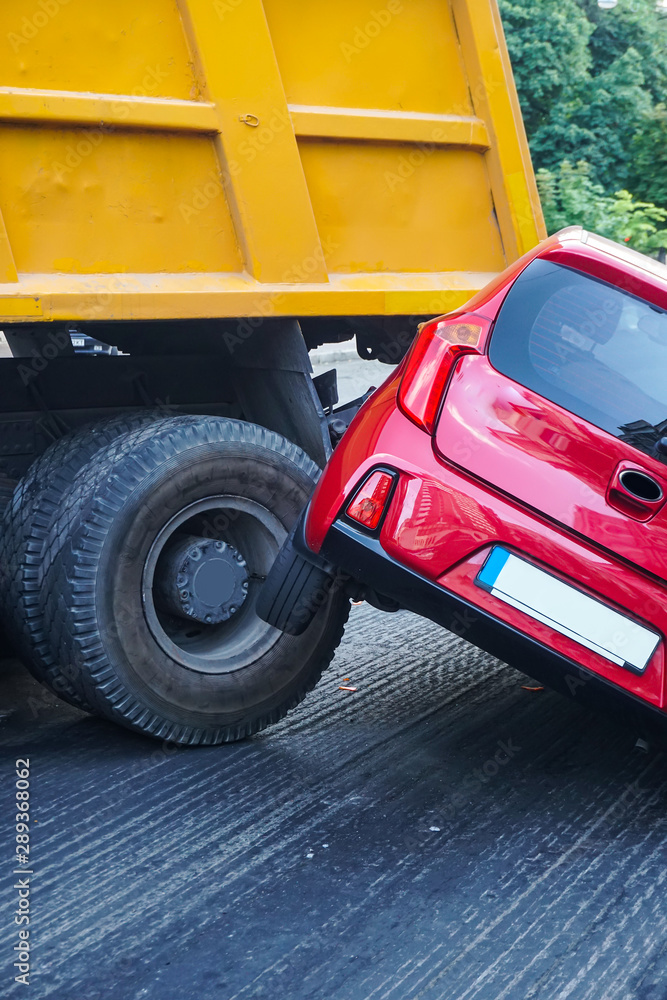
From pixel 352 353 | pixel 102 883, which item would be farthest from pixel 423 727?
pixel 352 353

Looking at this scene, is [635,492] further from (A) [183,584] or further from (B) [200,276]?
(B) [200,276]

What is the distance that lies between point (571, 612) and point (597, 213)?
1953cm

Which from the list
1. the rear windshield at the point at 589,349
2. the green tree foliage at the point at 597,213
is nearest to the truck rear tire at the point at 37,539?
the rear windshield at the point at 589,349

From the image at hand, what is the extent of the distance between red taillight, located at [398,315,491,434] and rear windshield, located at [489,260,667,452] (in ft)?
0.25

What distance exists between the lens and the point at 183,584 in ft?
12.4

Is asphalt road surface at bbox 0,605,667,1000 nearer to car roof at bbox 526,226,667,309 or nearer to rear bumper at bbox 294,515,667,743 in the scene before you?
rear bumper at bbox 294,515,667,743

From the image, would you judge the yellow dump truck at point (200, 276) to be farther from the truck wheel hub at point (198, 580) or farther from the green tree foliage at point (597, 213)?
the green tree foliage at point (597, 213)

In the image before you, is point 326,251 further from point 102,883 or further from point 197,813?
point 102,883

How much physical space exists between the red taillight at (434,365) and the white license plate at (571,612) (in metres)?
0.49

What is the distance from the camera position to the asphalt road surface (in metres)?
2.50

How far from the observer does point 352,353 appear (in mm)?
10742

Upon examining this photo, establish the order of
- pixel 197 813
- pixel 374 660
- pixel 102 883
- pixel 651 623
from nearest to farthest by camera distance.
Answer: pixel 102 883 → pixel 651 623 → pixel 197 813 → pixel 374 660

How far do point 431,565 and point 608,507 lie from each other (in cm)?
54

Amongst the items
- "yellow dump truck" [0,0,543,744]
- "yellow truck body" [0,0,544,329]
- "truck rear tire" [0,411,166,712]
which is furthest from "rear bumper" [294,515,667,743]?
"yellow truck body" [0,0,544,329]
